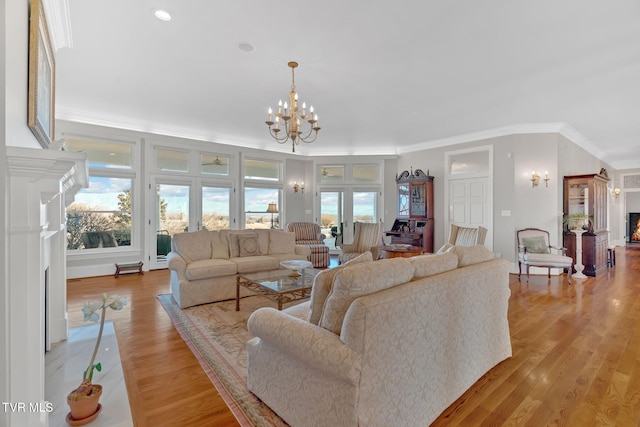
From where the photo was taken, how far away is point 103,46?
3.07m

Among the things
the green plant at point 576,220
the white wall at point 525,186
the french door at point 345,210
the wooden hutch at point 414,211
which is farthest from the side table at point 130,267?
the green plant at point 576,220

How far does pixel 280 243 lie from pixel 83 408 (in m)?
3.63

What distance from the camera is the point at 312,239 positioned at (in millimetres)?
6832

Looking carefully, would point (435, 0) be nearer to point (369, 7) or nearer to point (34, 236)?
point (369, 7)

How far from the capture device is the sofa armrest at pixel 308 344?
1389 mm

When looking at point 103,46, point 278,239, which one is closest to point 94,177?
point 103,46

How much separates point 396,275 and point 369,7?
2178 millimetres

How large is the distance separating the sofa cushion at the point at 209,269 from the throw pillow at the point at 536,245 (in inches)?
204

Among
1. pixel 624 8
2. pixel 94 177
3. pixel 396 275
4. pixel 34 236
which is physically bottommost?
pixel 396 275

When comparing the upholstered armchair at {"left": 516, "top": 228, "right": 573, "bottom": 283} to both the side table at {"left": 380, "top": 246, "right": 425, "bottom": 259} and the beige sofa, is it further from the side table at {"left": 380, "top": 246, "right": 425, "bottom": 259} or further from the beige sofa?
the beige sofa

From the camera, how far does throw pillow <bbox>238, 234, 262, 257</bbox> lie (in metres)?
4.57

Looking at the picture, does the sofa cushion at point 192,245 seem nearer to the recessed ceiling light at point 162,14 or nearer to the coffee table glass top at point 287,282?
the coffee table glass top at point 287,282

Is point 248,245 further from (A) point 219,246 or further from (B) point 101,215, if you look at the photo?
(B) point 101,215

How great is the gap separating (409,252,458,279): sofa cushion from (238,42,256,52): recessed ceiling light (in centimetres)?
264
